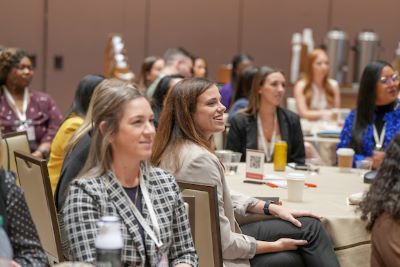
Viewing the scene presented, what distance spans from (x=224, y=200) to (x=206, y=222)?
228 millimetres

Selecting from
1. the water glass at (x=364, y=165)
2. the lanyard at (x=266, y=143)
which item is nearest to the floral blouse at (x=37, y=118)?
the lanyard at (x=266, y=143)

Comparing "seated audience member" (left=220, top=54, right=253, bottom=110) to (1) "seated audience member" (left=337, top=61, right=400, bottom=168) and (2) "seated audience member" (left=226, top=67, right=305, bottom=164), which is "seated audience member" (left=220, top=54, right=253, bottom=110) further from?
(1) "seated audience member" (left=337, top=61, right=400, bottom=168)

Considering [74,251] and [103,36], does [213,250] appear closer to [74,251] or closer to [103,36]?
[74,251]

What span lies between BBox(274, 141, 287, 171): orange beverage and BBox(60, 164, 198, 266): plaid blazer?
2.09 meters

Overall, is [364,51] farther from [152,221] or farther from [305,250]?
[152,221]

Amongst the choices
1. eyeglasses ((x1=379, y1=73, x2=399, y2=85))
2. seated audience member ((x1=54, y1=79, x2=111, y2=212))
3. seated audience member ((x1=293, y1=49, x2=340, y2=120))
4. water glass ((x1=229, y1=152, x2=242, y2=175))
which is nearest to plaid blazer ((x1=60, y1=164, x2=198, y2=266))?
seated audience member ((x1=54, y1=79, x2=111, y2=212))

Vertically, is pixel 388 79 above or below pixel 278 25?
Answer: below

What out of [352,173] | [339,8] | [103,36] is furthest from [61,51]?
[352,173]

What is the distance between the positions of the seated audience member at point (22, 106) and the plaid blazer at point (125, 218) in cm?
376

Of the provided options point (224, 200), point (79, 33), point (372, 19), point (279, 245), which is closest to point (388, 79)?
point (279, 245)

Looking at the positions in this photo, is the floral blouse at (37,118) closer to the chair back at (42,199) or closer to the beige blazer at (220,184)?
the chair back at (42,199)

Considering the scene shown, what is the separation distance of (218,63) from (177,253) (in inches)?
340

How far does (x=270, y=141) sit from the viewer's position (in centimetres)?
562

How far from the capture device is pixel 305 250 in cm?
376
